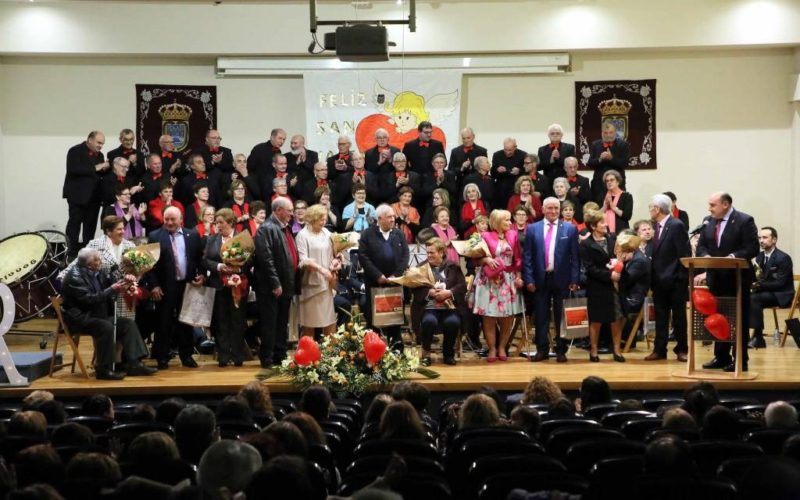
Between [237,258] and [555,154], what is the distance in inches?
197

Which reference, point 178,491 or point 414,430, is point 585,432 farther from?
point 178,491

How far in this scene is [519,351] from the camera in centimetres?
1086

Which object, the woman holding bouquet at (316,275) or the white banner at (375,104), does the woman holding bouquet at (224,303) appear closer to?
the woman holding bouquet at (316,275)

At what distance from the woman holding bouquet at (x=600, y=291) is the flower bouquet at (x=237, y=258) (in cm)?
322

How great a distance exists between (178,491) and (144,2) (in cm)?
1235

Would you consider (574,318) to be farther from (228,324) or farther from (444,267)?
(228,324)

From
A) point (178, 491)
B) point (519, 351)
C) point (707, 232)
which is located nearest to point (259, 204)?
point (519, 351)

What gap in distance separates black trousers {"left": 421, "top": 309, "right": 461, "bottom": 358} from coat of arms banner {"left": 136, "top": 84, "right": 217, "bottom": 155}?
6.52 meters

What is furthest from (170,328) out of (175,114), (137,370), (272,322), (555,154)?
(175,114)

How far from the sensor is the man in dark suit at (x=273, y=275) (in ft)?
33.0

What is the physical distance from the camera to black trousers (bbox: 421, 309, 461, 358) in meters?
10.3

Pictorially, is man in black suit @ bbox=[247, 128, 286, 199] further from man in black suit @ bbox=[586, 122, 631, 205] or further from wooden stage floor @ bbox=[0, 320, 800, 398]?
man in black suit @ bbox=[586, 122, 631, 205]

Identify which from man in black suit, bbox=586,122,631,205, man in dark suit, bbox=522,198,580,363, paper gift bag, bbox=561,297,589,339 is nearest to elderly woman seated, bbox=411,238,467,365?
man in dark suit, bbox=522,198,580,363

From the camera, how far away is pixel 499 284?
10.4 meters
